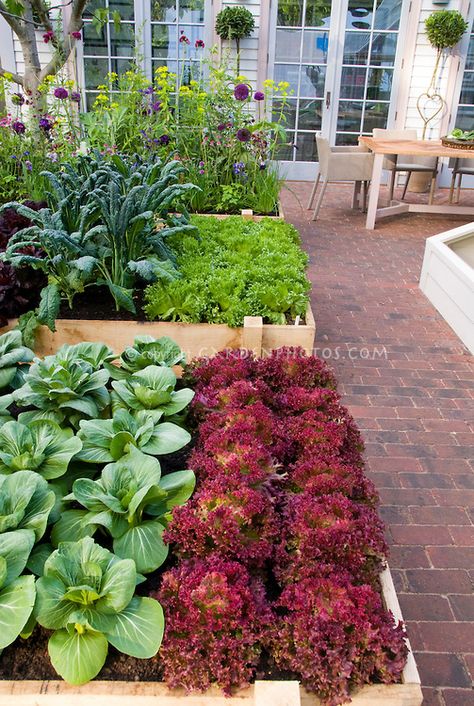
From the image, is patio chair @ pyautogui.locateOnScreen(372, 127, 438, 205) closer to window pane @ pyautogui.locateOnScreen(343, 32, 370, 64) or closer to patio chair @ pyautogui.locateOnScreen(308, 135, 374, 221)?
patio chair @ pyautogui.locateOnScreen(308, 135, 374, 221)

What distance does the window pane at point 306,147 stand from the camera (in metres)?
9.23

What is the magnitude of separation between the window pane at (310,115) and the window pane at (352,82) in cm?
40

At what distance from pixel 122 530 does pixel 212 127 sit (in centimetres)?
490

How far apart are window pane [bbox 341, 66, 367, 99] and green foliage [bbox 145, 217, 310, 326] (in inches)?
236

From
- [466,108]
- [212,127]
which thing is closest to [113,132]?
[212,127]

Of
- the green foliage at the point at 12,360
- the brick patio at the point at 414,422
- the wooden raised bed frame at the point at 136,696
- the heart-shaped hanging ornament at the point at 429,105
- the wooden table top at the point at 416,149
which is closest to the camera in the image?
the wooden raised bed frame at the point at 136,696

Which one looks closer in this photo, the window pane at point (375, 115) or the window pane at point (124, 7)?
the window pane at point (124, 7)

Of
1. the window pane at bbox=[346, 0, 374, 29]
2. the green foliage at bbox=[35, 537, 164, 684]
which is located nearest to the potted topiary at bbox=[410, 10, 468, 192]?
the window pane at bbox=[346, 0, 374, 29]

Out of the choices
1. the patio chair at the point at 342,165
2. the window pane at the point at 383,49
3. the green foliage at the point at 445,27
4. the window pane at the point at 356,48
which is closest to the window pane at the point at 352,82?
the window pane at the point at 356,48

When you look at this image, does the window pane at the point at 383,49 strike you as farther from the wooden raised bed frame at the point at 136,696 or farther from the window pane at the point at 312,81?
the wooden raised bed frame at the point at 136,696

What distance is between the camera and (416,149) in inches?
265

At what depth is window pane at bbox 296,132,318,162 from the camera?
Answer: 9.23m

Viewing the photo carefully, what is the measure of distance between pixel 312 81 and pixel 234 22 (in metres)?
1.45

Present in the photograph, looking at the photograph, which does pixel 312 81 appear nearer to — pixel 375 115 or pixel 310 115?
pixel 310 115
